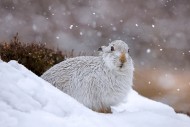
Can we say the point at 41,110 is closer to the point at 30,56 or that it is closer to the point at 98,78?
the point at 98,78

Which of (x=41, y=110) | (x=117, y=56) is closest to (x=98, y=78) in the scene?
(x=117, y=56)

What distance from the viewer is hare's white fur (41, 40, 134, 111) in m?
6.10

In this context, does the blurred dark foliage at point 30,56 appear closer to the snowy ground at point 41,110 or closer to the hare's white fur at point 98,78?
the hare's white fur at point 98,78

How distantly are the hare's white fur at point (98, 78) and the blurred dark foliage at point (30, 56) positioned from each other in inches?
86.6

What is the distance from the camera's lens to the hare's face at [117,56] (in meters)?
6.13

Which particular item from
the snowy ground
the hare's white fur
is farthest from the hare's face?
the snowy ground

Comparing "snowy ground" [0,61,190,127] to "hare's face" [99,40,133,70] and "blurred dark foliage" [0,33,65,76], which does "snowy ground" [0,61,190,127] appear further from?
"blurred dark foliage" [0,33,65,76]

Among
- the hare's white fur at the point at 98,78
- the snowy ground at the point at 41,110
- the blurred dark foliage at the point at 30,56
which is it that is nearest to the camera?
the snowy ground at the point at 41,110

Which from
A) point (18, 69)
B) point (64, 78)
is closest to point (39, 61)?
point (64, 78)

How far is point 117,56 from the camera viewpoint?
241 inches

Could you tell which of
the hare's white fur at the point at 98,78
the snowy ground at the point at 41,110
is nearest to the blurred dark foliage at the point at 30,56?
the hare's white fur at the point at 98,78

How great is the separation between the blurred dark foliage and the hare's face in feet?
8.46

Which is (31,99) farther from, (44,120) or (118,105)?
(118,105)

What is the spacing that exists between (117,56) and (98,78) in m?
0.44
